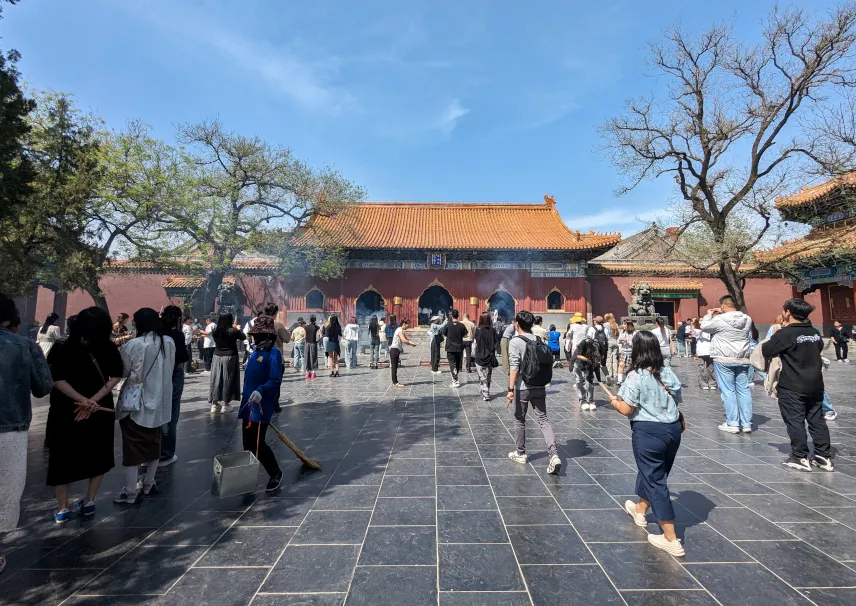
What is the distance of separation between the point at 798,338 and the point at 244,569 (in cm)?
494

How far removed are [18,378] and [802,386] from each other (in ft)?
20.3

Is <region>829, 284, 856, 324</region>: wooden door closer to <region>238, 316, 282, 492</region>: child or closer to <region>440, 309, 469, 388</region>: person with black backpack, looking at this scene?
<region>440, 309, 469, 388</region>: person with black backpack

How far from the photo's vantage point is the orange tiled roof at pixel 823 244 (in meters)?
12.3

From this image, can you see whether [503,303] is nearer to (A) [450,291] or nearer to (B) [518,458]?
(A) [450,291]

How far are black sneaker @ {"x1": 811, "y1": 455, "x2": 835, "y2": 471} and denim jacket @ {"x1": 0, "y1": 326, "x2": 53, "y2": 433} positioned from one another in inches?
248

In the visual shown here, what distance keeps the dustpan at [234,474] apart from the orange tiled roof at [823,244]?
1588 cm

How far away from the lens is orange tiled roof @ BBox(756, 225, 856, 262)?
12336mm

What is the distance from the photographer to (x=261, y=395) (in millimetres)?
3305

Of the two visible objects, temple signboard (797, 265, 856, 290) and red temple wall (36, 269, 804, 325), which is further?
red temple wall (36, 269, 804, 325)

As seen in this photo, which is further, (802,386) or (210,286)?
(210,286)

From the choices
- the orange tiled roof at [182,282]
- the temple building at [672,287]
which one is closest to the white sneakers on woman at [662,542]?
the temple building at [672,287]

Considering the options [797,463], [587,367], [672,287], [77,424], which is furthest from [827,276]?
[77,424]

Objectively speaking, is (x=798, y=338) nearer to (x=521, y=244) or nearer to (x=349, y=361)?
(x=349, y=361)

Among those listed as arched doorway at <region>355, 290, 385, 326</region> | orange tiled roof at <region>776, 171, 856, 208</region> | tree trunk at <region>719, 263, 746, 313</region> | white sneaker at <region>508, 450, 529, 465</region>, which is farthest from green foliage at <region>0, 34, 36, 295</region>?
orange tiled roof at <region>776, 171, 856, 208</region>
